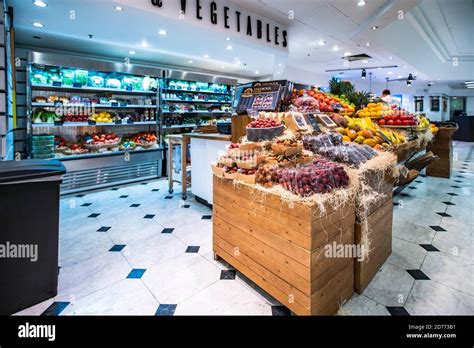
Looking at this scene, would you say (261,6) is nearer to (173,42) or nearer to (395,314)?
(173,42)

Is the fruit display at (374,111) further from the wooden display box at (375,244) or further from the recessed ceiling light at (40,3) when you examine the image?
the recessed ceiling light at (40,3)

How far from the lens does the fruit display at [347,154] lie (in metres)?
2.24

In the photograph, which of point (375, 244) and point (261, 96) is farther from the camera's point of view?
point (261, 96)

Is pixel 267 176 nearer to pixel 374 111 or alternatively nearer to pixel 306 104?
pixel 306 104

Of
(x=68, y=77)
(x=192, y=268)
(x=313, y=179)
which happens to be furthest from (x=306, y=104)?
(x=68, y=77)

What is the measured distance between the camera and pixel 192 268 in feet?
8.38

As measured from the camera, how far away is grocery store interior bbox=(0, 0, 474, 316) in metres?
1.93

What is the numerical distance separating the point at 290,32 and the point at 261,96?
3.37m

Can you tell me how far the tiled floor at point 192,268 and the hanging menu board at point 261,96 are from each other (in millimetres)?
1667

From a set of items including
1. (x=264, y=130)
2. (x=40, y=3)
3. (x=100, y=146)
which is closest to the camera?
(x=264, y=130)

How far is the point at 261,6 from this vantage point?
15.1ft

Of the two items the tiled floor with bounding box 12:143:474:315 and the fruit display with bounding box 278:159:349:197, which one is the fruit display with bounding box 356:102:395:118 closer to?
the tiled floor with bounding box 12:143:474:315
